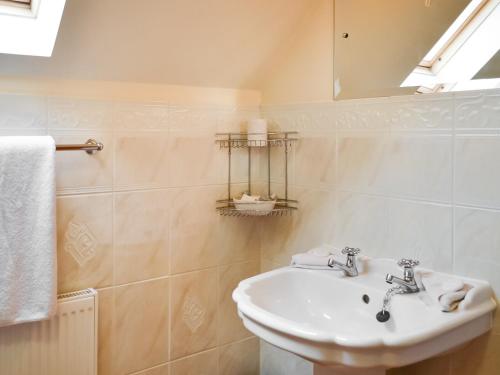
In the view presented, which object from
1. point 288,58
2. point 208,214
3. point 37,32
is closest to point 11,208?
point 37,32

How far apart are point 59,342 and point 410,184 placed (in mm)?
Result: 1324

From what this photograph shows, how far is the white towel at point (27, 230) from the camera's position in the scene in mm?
1483

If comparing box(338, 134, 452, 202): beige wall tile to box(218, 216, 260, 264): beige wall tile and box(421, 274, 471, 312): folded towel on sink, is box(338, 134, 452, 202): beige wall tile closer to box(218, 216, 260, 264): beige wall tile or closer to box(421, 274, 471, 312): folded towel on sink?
box(421, 274, 471, 312): folded towel on sink

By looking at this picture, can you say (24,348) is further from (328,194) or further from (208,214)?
(328,194)

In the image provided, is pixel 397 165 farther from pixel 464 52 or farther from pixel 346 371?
pixel 346 371

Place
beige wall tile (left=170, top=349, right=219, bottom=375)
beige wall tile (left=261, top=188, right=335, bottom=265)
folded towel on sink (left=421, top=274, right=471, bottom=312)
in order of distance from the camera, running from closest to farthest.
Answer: folded towel on sink (left=421, top=274, right=471, bottom=312) < beige wall tile (left=261, top=188, right=335, bottom=265) < beige wall tile (left=170, top=349, right=219, bottom=375)

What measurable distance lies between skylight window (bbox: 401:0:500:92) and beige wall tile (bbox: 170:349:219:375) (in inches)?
56.8

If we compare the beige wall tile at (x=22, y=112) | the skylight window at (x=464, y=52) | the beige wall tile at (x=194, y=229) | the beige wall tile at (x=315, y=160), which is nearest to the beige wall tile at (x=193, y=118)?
the beige wall tile at (x=194, y=229)

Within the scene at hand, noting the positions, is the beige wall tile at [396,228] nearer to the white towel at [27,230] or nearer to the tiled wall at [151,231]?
the tiled wall at [151,231]

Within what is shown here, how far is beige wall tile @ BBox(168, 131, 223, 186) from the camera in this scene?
1981 mm

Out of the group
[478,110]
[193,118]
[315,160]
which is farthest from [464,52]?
[193,118]

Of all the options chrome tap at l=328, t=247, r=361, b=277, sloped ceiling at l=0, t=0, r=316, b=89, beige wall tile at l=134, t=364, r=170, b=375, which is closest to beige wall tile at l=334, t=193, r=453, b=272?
chrome tap at l=328, t=247, r=361, b=277

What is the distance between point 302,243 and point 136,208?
2.36 feet

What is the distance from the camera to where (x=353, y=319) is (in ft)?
5.18
